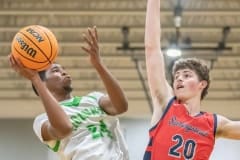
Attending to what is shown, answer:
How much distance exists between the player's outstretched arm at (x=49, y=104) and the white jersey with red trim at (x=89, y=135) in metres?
0.24

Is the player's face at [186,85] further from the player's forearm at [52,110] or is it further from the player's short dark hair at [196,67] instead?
the player's forearm at [52,110]

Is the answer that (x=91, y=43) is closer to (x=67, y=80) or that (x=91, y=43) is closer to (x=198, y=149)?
(x=67, y=80)

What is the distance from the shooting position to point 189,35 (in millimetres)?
11711

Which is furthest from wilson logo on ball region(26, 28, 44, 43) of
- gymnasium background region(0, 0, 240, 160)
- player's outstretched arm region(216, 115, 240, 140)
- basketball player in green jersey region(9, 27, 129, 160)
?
gymnasium background region(0, 0, 240, 160)

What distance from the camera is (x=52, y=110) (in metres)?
3.20

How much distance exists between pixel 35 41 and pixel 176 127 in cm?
106

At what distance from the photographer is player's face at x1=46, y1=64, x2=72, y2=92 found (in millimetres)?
3689

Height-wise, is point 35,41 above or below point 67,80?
above

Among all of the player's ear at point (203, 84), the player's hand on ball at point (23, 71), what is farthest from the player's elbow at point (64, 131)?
the player's ear at point (203, 84)

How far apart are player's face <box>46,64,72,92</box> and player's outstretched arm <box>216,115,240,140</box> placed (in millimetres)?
1059

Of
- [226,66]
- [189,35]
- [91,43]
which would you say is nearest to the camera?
[91,43]

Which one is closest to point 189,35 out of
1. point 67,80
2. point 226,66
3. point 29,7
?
point 226,66

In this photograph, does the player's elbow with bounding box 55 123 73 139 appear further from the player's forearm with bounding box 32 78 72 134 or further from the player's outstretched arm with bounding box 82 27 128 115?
the player's outstretched arm with bounding box 82 27 128 115

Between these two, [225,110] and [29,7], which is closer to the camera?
[29,7]
